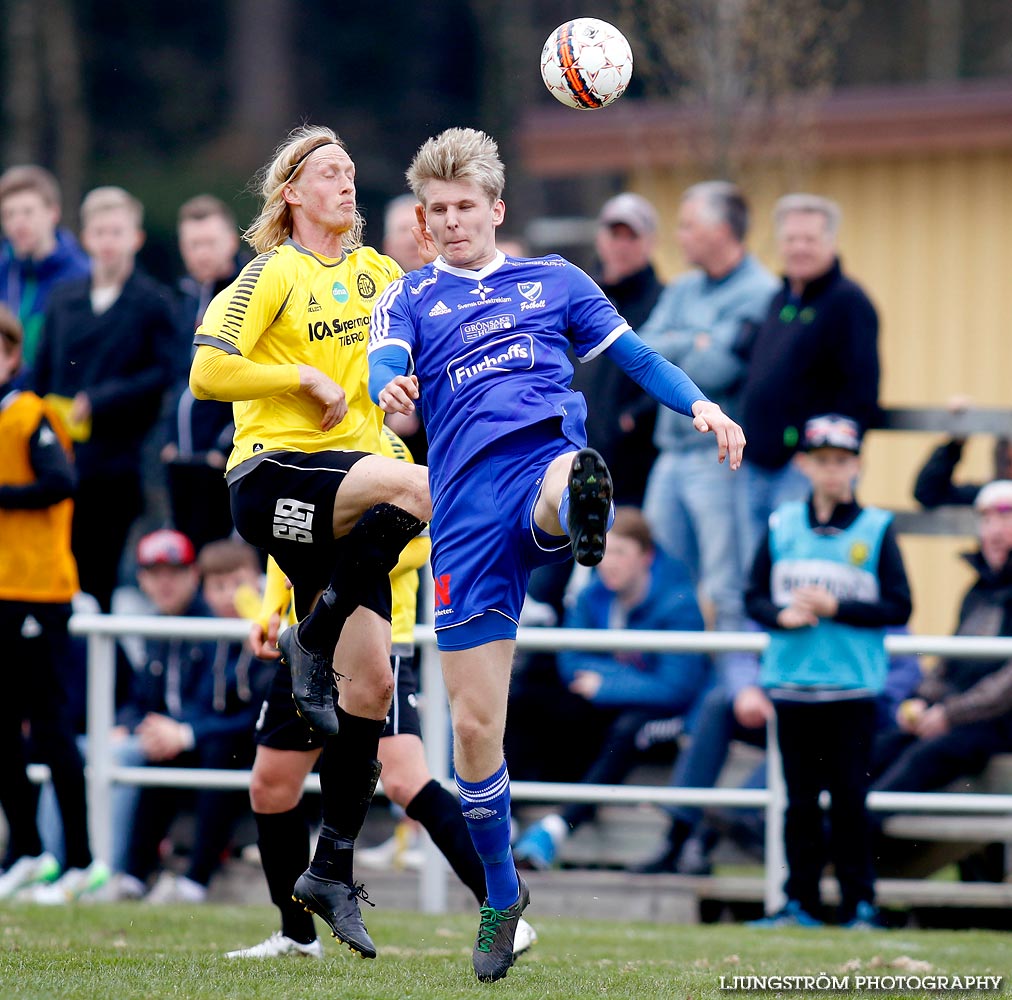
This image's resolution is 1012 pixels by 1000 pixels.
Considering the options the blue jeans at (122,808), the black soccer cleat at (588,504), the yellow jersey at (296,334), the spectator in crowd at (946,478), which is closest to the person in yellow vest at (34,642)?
the blue jeans at (122,808)

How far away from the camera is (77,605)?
32.4ft

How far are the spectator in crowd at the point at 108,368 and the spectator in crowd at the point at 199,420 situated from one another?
130mm

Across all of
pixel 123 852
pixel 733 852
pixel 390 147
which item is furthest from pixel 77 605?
pixel 390 147

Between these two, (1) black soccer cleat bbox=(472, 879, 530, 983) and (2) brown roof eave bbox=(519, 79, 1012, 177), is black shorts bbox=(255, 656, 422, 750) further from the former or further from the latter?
(2) brown roof eave bbox=(519, 79, 1012, 177)

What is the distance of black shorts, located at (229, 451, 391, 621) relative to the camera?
5930 mm

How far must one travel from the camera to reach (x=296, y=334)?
20.0 ft

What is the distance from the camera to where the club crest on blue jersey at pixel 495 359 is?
18.8 ft

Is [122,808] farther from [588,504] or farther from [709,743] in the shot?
[588,504]

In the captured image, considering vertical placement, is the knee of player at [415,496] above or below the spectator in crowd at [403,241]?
below

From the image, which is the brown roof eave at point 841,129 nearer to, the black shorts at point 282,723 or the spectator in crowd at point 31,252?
the spectator in crowd at point 31,252

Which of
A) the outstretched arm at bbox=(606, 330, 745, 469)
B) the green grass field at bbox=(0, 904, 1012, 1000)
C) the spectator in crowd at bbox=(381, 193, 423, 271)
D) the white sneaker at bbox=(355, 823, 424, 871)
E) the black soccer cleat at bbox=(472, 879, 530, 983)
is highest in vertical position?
the spectator in crowd at bbox=(381, 193, 423, 271)

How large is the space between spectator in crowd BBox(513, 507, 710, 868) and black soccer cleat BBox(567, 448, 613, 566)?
3692 millimetres

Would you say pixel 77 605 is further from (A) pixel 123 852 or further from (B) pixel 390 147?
(B) pixel 390 147

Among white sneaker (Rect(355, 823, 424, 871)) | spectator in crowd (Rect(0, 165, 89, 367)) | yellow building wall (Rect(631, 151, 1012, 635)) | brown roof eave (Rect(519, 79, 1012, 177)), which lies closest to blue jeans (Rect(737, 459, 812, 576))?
white sneaker (Rect(355, 823, 424, 871))
